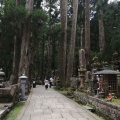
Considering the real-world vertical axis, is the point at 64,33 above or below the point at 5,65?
above

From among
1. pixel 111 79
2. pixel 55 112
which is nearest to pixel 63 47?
pixel 111 79

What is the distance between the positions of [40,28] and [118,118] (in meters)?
18.0

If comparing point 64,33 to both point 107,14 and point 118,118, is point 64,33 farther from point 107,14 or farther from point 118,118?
point 118,118

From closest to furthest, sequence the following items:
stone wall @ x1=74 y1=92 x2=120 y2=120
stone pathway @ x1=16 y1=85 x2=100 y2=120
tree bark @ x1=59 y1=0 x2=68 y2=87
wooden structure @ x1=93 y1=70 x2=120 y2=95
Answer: stone wall @ x1=74 y1=92 x2=120 y2=120
stone pathway @ x1=16 y1=85 x2=100 y2=120
wooden structure @ x1=93 y1=70 x2=120 y2=95
tree bark @ x1=59 y1=0 x2=68 y2=87

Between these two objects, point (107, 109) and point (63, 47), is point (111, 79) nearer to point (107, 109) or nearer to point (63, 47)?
point (107, 109)

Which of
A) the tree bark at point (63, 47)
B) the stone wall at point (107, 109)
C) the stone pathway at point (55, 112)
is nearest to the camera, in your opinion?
the stone wall at point (107, 109)

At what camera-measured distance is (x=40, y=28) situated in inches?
997

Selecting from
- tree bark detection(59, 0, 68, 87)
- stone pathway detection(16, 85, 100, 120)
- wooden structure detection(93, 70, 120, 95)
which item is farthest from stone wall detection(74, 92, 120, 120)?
tree bark detection(59, 0, 68, 87)

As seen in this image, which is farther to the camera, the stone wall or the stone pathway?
the stone pathway

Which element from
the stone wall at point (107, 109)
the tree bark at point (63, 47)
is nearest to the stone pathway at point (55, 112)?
the stone wall at point (107, 109)

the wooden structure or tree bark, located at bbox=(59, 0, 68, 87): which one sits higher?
tree bark, located at bbox=(59, 0, 68, 87)

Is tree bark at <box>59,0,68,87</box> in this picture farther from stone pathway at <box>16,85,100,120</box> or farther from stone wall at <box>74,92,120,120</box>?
stone wall at <box>74,92,120,120</box>

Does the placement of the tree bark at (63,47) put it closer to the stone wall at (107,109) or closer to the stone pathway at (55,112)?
the stone pathway at (55,112)

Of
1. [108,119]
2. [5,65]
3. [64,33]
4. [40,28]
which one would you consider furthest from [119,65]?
[5,65]
